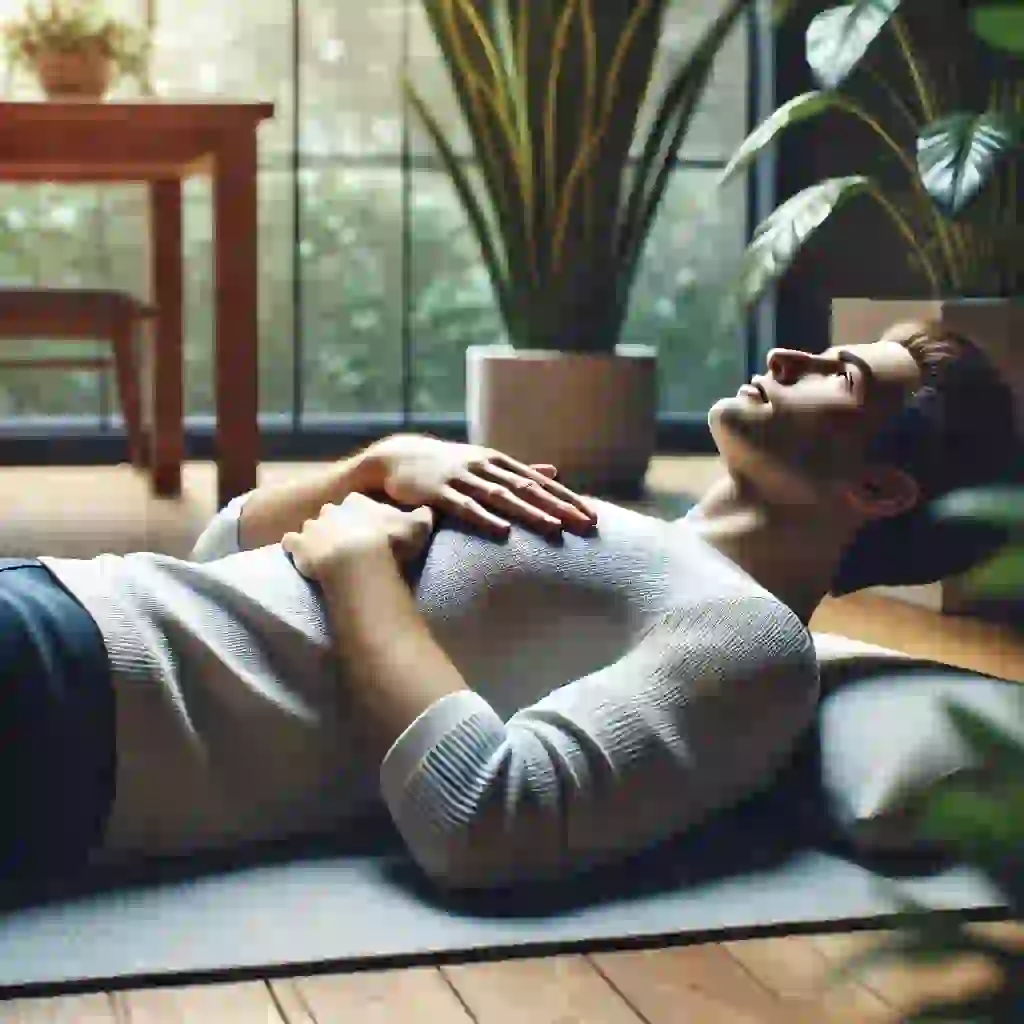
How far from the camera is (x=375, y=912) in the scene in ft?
4.16

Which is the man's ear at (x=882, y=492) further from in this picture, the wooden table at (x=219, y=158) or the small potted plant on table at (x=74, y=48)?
the small potted plant on table at (x=74, y=48)

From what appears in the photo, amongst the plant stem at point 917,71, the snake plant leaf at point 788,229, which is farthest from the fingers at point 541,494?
the plant stem at point 917,71

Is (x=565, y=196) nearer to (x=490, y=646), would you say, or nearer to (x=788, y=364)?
(x=788, y=364)

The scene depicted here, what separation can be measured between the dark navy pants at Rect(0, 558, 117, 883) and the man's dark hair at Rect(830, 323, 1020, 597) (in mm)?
639

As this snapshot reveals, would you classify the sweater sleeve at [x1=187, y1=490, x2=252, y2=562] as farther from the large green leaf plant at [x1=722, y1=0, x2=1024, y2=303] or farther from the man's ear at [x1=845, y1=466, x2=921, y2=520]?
the large green leaf plant at [x1=722, y1=0, x2=1024, y2=303]

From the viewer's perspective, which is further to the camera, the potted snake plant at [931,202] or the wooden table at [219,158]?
the wooden table at [219,158]

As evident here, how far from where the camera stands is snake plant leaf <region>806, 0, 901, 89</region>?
9.68 ft

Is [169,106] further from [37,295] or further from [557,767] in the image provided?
[557,767]

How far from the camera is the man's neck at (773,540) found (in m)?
1.49

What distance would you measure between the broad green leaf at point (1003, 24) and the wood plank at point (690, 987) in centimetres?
90

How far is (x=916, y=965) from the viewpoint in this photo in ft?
0.95

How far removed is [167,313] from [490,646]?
267cm

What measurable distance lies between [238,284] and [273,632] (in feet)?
5.86

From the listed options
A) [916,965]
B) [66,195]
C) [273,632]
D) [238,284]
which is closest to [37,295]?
[238,284]
